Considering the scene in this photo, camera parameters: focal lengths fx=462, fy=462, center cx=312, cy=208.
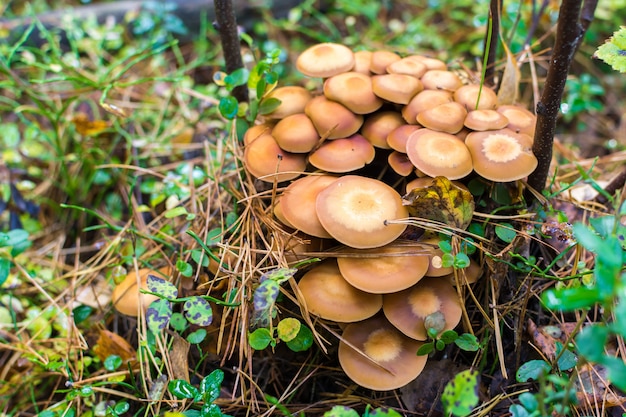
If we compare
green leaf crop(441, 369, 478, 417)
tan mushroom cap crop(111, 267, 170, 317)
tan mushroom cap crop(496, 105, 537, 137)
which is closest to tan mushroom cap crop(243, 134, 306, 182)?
tan mushroom cap crop(111, 267, 170, 317)

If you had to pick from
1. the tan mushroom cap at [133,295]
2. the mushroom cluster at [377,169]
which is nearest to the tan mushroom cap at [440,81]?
the mushroom cluster at [377,169]

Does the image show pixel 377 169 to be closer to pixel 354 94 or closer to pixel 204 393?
pixel 354 94

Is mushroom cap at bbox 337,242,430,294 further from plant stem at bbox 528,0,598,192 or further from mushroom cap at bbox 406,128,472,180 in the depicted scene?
plant stem at bbox 528,0,598,192

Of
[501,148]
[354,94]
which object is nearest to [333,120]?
[354,94]

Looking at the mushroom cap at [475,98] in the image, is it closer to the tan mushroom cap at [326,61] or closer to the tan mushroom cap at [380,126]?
the tan mushroom cap at [380,126]

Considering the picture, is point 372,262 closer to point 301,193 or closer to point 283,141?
point 301,193

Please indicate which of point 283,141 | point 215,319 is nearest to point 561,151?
point 283,141
